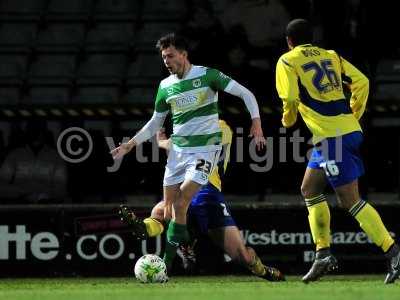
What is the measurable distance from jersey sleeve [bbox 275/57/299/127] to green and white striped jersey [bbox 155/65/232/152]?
0.55 meters

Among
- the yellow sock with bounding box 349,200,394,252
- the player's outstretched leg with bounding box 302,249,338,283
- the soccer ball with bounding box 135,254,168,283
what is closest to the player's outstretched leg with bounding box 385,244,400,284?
the yellow sock with bounding box 349,200,394,252

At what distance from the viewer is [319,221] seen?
882 centimetres

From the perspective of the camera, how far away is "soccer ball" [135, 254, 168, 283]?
29.4 feet

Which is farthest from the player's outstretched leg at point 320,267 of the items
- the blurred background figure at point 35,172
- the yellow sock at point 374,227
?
the blurred background figure at point 35,172

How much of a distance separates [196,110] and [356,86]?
1.27 m

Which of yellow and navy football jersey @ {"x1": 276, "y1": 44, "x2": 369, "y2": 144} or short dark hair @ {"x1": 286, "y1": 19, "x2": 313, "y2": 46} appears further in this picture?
short dark hair @ {"x1": 286, "y1": 19, "x2": 313, "y2": 46}

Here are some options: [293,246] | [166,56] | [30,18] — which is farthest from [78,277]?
[30,18]

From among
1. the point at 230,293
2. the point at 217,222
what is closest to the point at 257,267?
the point at 217,222

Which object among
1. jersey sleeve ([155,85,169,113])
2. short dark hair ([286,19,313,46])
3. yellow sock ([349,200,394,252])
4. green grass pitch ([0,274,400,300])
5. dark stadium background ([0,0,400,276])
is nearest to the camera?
green grass pitch ([0,274,400,300])

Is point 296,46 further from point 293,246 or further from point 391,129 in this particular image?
point 391,129

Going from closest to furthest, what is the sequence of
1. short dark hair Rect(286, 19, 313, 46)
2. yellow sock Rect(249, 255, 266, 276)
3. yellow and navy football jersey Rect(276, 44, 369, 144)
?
yellow and navy football jersey Rect(276, 44, 369, 144)
short dark hair Rect(286, 19, 313, 46)
yellow sock Rect(249, 255, 266, 276)

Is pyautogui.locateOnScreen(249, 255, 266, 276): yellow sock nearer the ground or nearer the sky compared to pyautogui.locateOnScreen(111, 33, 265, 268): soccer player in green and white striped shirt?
nearer the ground

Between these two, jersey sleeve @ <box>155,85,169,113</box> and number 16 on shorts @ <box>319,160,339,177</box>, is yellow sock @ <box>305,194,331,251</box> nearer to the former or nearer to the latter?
number 16 on shorts @ <box>319,160,339,177</box>

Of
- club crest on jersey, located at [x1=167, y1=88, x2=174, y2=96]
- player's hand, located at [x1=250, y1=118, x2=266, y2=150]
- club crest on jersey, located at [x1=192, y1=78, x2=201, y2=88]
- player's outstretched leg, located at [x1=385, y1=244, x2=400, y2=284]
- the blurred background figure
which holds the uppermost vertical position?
club crest on jersey, located at [x1=192, y1=78, x2=201, y2=88]
